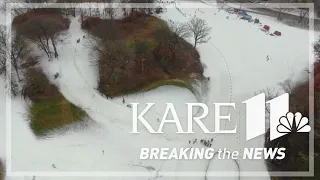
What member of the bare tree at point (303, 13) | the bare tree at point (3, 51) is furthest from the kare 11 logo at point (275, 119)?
the bare tree at point (3, 51)

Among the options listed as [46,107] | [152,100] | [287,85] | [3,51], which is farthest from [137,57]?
[287,85]

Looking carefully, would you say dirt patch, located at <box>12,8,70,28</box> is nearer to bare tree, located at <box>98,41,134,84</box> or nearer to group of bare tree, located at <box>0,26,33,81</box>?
group of bare tree, located at <box>0,26,33,81</box>

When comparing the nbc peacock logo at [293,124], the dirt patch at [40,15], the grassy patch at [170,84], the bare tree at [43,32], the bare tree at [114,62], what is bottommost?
the nbc peacock logo at [293,124]

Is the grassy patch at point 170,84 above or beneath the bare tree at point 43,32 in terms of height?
beneath

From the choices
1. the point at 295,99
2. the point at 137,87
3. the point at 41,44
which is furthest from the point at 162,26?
the point at 295,99

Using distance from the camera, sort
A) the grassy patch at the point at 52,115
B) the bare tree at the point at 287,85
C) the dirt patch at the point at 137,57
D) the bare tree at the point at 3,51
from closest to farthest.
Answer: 1. the grassy patch at the point at 52,115
2. the bare tree at the point at 287,85
3. the dirt patch at the point at 137,57
4. the bare tree at the point at 3,51

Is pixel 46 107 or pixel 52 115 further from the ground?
pixel 46 107

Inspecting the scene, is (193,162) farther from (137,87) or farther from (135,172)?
(137,87)

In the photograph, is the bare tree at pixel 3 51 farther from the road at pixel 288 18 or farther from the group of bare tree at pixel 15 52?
the road at pixel 288 18

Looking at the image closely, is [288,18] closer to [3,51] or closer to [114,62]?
[114,62]
